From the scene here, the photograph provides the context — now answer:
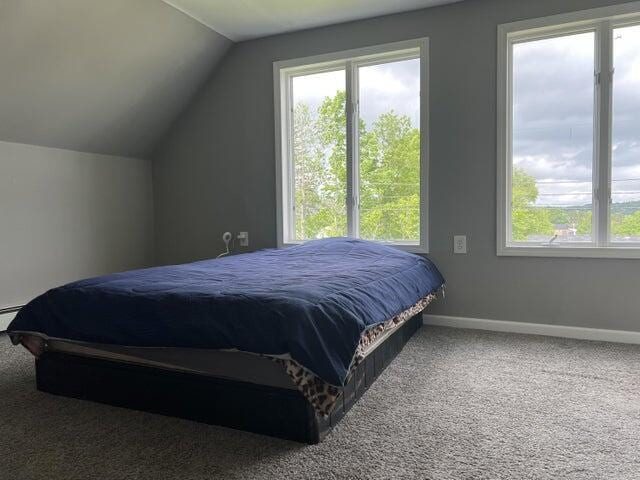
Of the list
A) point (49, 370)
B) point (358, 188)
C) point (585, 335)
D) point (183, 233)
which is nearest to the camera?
point (49, 370)

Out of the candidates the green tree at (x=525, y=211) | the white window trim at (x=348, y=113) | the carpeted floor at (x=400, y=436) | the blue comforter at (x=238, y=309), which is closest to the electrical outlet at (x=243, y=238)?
the white window trim at (x=348, y=113)

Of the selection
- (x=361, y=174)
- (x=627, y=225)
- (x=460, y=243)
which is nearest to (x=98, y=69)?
(x=361, y=174)

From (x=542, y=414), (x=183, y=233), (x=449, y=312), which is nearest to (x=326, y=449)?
(x=542, y=414)

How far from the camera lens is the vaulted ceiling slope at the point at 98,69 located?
2828 millimetres

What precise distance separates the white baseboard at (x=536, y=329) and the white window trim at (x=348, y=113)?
0.55 metres

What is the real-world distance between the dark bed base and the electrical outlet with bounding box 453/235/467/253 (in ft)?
4.35

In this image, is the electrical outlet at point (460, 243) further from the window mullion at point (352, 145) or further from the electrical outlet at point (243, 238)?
the electrical outlet at point (243, 238)

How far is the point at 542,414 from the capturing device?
1.85 meters

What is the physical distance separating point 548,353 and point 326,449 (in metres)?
1.72

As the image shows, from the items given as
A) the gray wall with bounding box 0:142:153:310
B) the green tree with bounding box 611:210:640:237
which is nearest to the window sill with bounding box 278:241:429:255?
the green tree with bounding box 611:210:640:237

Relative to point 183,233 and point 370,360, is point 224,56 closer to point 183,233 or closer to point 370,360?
point 183,233

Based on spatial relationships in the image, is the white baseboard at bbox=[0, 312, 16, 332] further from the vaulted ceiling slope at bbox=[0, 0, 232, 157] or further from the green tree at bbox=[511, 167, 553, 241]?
the green tree at bbox=[511, 167, 553, 241]

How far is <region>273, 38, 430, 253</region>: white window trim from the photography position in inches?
132

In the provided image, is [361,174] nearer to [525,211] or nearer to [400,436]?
[525,211]
